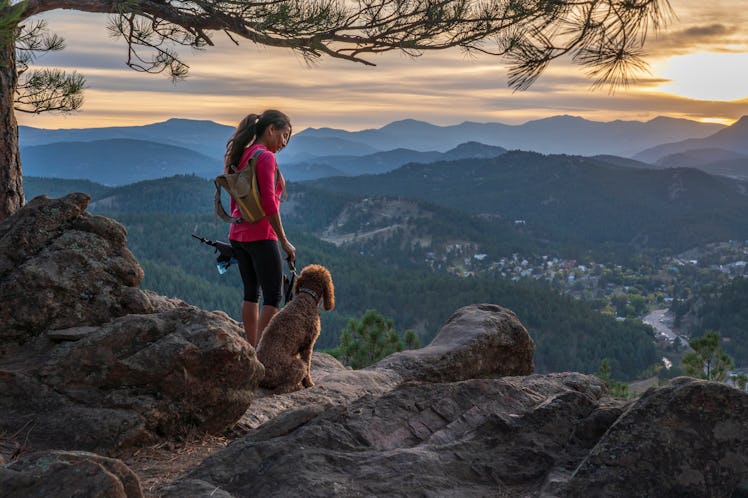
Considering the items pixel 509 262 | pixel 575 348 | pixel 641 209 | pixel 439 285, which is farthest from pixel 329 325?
pixel 641 209

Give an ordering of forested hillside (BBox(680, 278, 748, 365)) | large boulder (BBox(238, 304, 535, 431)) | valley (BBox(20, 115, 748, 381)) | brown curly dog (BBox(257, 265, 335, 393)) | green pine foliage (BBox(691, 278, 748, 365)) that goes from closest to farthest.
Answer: brown curly dog (BBox(257, 265, 335, 393)) → large boulder (BBox(238, 304, 535, 431)) → valley (BBox(20, 115, 748, 381)) → green pine foliage (BBox(691, 278, 748, 365)) → forested hillside (BBox(680, 278, 748, 365))

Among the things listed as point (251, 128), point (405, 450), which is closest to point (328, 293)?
point (251, 128)

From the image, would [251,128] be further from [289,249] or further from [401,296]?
[401,296]

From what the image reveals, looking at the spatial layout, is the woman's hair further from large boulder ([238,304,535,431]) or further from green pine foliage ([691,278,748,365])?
green pine foliage ([691,278,748,365])

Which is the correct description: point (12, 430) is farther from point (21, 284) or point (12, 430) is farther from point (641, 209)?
point (641, 209)

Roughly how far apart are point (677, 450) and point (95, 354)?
3842mm

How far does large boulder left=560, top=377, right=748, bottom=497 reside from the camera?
2.97m

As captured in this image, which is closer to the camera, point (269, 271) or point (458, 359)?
point (269, 271)

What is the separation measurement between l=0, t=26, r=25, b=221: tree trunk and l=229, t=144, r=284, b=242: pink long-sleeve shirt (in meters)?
2.71

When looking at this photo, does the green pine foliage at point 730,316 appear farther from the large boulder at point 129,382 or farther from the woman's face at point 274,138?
the large boulder at point 129,382

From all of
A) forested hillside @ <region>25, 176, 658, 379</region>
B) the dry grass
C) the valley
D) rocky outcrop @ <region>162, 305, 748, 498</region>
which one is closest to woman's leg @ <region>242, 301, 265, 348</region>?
the dry grass

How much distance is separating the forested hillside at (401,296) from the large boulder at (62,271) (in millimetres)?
70776

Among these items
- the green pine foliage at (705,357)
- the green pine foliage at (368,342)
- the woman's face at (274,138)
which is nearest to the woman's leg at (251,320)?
the woman's face at (274,138)

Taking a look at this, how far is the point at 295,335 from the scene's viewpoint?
6.77 meters
